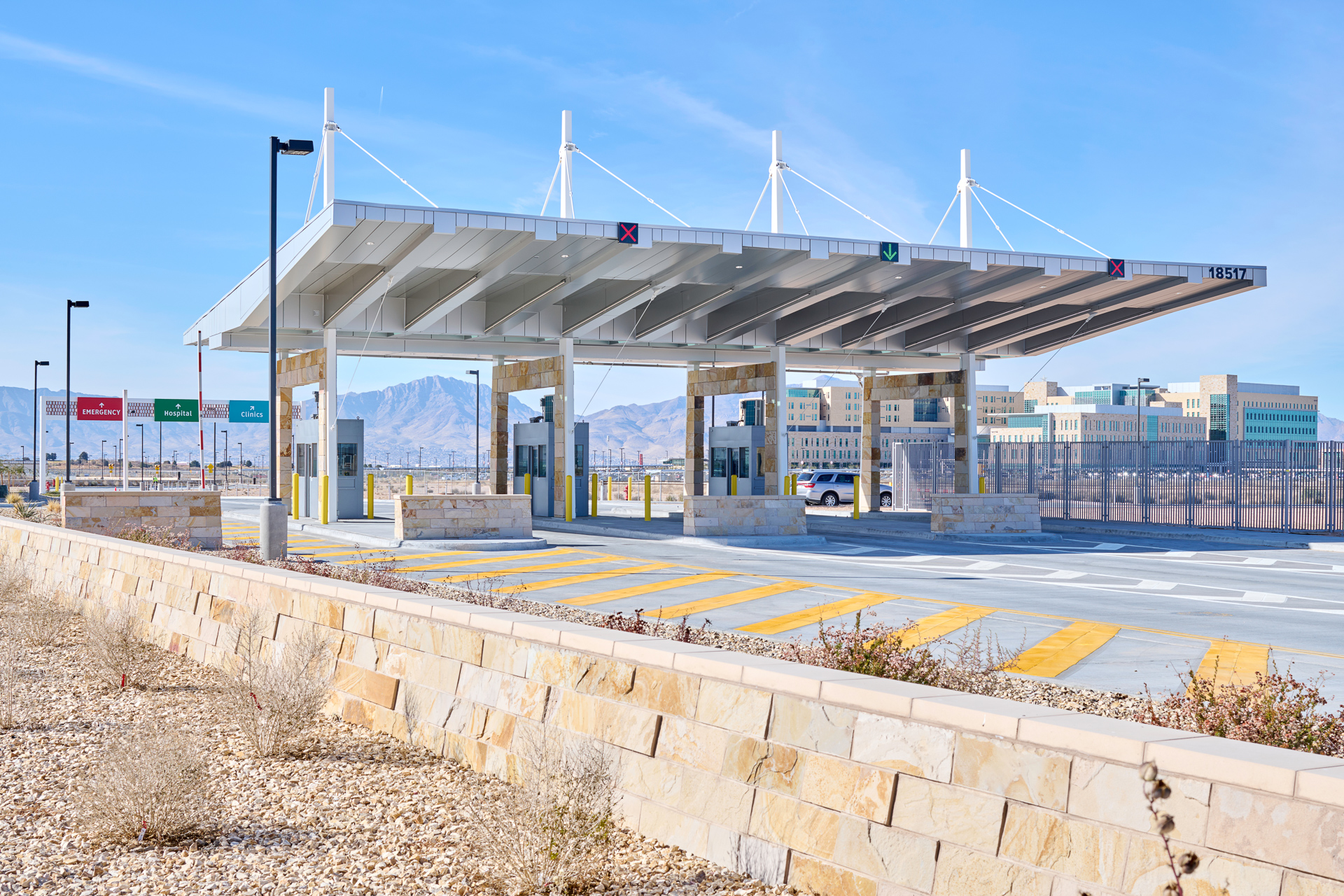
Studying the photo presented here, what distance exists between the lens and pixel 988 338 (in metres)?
37.2

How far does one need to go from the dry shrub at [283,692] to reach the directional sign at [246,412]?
4512 cm

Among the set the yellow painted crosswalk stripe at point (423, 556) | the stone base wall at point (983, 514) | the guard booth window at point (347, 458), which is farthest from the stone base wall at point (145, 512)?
the stone base wall at point (983, 514)

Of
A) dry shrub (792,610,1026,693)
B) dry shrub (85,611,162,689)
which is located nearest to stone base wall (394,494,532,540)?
dry shrub (85,611,162,689)

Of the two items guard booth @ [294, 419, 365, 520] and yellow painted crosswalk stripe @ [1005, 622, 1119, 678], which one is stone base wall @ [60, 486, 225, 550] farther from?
yellow painted crosswalk stripe @ [1005, 622, 1119, 678]

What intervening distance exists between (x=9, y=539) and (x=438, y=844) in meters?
16.4

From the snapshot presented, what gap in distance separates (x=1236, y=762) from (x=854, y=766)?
5.39 ft

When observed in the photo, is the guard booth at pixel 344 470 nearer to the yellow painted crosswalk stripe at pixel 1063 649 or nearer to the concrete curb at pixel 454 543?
the concrete curb at pixel 454 543

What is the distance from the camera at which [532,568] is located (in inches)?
710

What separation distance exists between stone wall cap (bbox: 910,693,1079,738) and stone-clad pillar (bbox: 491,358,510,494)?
31.7 meters

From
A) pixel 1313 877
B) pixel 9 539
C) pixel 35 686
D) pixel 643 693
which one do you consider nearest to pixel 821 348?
pixel 9 539

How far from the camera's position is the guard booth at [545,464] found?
31.7 m

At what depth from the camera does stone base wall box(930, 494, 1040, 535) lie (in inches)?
1036

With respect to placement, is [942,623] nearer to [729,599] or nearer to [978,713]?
[729,599]

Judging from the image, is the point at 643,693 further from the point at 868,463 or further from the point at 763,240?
the point at 868,463
